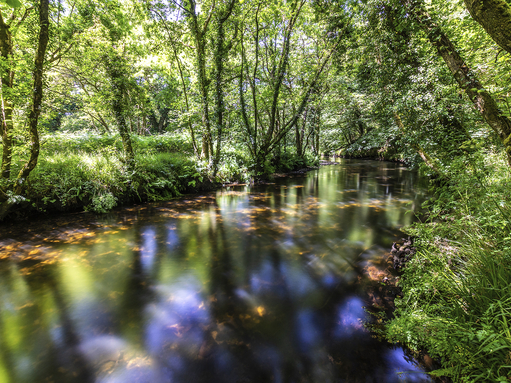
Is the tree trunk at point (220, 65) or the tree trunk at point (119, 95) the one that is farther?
the tree trunk at point (220, 65)

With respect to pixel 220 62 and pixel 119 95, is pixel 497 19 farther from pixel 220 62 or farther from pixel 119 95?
pixel 220 62

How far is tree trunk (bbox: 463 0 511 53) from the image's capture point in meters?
1.83

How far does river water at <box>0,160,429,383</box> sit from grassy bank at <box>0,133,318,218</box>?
0.73 meters

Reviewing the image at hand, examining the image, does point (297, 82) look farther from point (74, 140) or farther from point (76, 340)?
point (76, 340)

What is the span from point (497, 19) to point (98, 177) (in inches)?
333

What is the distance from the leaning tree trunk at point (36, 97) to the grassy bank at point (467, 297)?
771 centimetres

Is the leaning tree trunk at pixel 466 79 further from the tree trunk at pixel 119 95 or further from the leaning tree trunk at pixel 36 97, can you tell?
the tree trunk at pixel 119 95

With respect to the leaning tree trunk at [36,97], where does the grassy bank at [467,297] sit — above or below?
below

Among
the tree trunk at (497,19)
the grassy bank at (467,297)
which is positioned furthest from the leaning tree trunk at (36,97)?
the grassy bank at (467,297)

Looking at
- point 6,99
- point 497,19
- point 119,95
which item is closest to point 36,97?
point 6,99

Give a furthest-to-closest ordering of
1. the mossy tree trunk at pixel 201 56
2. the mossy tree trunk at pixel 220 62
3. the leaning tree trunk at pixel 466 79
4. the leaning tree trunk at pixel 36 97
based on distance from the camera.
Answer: the mossy tree trunk at pixel 220 62 < the mossy tree trunk at pixel 201 56 < the leaning tree trunk at pixel 36 97 < the leaning tree trunk at pixel 466 79

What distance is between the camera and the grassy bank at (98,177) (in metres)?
5.66

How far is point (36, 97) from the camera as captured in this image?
191 inches

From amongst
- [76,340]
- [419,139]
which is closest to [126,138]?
[76,340]
